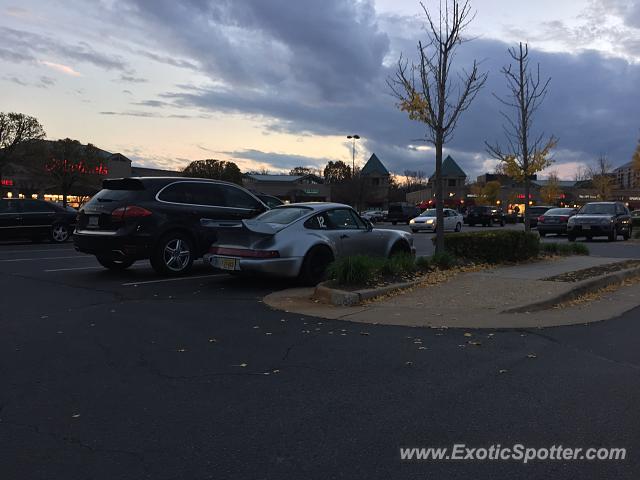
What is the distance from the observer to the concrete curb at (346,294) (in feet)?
25.1

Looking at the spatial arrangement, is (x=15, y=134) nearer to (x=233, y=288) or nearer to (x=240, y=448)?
(x=233, y=288)

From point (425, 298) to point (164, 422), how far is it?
16.7 feet

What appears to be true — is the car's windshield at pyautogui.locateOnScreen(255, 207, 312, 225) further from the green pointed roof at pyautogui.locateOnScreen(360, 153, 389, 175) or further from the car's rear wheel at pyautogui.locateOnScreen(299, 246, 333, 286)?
the green pointed roof at pyautogui.locateOnScreen(360, 153, 389, 175)

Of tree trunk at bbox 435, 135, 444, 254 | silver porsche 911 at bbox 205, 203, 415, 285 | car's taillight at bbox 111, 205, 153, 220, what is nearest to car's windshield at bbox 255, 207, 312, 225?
silver porsche 911 at bbox 205, 203, 415, 285

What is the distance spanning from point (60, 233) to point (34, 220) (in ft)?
3.00

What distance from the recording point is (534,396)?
4203 millimetres

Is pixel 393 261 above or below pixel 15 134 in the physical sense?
below

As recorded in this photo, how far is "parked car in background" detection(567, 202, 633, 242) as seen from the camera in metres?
22.6

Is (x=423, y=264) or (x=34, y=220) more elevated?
(x=34, y=220)

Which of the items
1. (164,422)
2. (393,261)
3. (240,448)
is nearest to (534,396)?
(240,448)

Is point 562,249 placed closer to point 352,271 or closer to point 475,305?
point 475,305

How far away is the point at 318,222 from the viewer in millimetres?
9750

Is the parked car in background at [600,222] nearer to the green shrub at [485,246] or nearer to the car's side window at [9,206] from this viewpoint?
the green shrub at [485,246]

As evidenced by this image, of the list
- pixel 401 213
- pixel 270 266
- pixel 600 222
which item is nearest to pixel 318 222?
pixel 270 266
